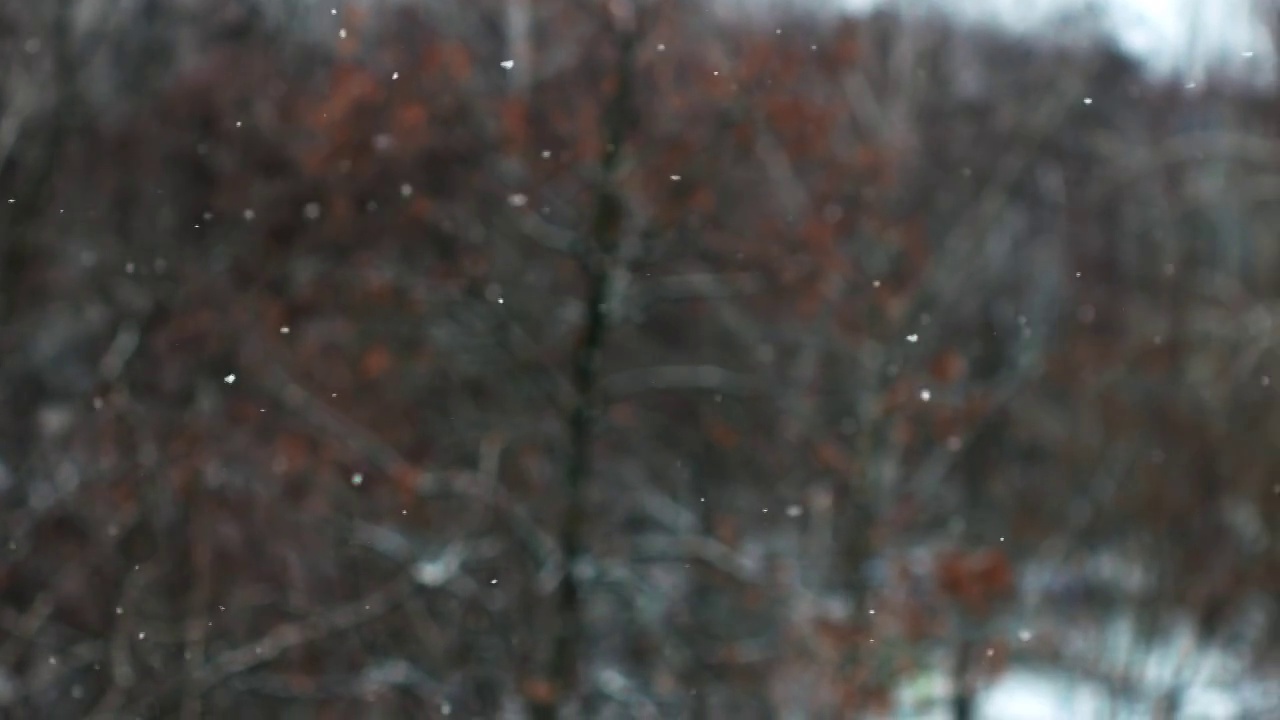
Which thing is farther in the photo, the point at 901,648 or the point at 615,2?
the point at 901,648

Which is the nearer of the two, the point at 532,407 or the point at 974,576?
the point at 974,576

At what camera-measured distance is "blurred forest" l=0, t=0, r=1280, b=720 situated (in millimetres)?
6535

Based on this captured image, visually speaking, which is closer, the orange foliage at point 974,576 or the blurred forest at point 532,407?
the blurred forest at point 532,407

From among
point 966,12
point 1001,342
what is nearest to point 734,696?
point 1001,342

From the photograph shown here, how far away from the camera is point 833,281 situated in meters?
9.71

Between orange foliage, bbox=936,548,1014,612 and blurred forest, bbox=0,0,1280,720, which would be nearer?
blurred forest, bbox=0,0,1280,720

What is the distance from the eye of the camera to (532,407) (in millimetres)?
8266

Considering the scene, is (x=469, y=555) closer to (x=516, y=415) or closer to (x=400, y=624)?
(x=400, y=624)

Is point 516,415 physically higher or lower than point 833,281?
lower

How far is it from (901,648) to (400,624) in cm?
243

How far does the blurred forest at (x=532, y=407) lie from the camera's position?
21.4 feet

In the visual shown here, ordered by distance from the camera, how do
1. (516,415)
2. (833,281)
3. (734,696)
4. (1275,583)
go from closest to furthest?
(734,696) < (516,415) < (1275,583) < (833,281)

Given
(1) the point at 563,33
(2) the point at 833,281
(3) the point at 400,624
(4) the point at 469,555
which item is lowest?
(3) the point at 400,624

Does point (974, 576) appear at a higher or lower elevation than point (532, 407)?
higher
